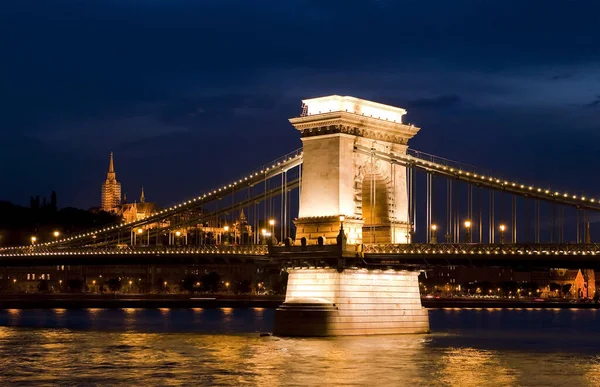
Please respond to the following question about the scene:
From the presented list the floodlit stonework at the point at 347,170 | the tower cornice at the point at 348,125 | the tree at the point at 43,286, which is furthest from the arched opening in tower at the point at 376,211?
the tree at the point at 43,286

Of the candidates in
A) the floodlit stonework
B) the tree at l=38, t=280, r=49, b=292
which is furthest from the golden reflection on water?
the tree at l=38, t=280, r=49, b=292

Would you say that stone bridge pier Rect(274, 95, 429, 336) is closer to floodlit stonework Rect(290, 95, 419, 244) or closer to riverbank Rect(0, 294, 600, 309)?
floodlit stonework Rect(290, 95, 419, 244)

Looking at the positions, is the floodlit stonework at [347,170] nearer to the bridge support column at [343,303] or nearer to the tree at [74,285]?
the bridge support column at [343,303]

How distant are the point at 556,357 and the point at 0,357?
31.2 metres

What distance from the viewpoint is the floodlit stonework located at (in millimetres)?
74500

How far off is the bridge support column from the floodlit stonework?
10.00ft

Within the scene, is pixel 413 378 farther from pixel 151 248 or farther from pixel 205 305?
pixel 205 305

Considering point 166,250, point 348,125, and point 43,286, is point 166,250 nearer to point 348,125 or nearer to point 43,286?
point 348,125

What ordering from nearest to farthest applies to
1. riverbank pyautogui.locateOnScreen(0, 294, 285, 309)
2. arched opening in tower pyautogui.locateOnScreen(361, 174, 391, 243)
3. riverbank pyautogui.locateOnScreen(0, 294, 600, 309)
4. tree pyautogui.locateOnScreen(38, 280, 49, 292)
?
arched opening in tower pyautogui.locateOnScreen(361, 174, 391, 243) → riverbank pyautogui.locateOnScreen(0, 294, 285, 309) → riverbank pyautogui.locateOnScreen(0, 294, 600, 309) → tree pyautogui.locateOnScreen(38, 280, 49, 292)

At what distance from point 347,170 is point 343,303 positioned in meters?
8.55

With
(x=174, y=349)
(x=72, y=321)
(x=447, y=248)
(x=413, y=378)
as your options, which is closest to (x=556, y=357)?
(x=447, y=248)

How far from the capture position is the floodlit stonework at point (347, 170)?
244 ft

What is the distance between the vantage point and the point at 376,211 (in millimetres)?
78688

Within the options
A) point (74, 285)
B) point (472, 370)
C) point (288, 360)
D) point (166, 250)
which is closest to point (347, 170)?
point (288, 360)
